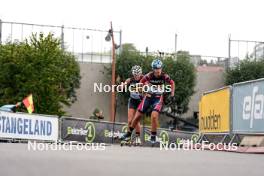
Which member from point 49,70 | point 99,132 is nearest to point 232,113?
point 99,132

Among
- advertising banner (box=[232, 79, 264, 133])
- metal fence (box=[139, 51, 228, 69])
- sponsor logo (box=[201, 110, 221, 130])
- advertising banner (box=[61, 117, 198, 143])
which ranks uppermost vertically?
metal fence (box=[139, 51, 228, 69])

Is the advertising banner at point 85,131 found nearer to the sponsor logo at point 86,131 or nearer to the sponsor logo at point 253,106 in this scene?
the sponsor logo at point 86,131

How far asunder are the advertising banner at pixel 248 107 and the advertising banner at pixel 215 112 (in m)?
0.45

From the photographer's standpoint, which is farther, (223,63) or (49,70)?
(223,63)

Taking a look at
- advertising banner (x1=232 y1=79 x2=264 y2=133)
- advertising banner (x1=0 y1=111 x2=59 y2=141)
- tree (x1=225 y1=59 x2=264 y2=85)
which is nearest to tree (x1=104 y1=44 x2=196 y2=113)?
tree (x1=225 y1=59 x2=264 y2=85)

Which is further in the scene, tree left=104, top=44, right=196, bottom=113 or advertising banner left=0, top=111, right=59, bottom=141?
tree left=104, top=44, right=196, bottom=113

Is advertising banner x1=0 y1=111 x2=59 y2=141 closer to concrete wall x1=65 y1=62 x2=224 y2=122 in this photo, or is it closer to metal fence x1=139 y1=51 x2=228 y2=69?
concrete wall x1=65 y1=62 x2=224 y2=122

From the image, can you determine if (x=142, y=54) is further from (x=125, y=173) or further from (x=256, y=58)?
(x=125, y=173)

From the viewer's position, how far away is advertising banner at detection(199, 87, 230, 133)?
15000 millimetres

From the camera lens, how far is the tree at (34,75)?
39250mm

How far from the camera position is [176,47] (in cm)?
5325

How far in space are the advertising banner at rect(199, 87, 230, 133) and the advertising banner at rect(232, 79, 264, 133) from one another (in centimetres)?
45

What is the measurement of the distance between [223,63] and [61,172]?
1874 inches

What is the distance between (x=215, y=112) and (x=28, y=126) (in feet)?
33.1
